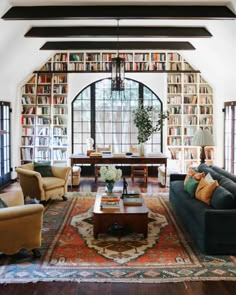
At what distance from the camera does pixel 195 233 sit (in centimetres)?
473

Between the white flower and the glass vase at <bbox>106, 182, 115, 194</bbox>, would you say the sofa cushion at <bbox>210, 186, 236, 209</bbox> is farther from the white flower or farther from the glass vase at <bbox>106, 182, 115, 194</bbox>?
the glass vase at <bbox>106, 182, 115, 194</bbox>

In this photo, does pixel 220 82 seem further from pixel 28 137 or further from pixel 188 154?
pixel 28 137

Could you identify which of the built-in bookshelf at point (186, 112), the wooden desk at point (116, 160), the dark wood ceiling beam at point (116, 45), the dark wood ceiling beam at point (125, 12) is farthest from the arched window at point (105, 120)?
the dark wood ceiling beam at point (125, 12)

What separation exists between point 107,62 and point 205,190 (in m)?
6.00

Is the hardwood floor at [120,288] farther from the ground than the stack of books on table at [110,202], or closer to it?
closer to it

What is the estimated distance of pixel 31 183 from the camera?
22.2ft

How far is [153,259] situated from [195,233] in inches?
27.8

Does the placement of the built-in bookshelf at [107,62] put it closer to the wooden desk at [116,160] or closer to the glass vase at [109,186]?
the wooden desk at [116,160]

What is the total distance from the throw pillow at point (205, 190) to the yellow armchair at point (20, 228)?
2.18m

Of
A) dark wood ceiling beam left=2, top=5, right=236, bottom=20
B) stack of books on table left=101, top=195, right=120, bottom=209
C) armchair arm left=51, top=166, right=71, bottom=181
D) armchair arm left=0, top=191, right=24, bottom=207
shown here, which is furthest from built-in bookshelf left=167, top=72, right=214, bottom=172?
armchair arm left=0, top=191, right=24, bottom=207

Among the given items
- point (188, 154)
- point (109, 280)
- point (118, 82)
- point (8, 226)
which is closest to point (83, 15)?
point (118, 82)

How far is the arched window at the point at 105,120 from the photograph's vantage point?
10586mm

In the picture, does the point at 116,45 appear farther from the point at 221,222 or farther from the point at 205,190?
the point at 221,222

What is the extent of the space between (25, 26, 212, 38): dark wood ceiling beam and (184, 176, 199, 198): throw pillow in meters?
3.32
